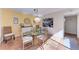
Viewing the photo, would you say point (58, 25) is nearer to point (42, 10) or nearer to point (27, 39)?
point (42, 10)

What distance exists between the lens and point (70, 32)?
8.23ft

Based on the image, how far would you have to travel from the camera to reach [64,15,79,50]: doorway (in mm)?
2416

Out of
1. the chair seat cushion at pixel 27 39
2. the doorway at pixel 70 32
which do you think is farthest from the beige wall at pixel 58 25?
the chair seat cushion at pixel 27 39

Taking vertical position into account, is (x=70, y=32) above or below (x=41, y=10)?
below

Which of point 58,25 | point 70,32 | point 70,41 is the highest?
point 58,25

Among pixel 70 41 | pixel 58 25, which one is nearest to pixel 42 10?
pixel 58 25

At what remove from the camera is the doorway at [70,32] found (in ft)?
7.93

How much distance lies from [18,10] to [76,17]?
4.57 feet

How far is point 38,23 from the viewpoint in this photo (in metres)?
2.46

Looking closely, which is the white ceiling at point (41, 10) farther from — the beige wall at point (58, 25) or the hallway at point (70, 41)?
the hallway at point (70, 41)

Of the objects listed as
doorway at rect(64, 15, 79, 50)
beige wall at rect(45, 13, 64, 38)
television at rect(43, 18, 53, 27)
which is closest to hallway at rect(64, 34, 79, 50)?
doorway at rect(64, 15, 79, 50)
